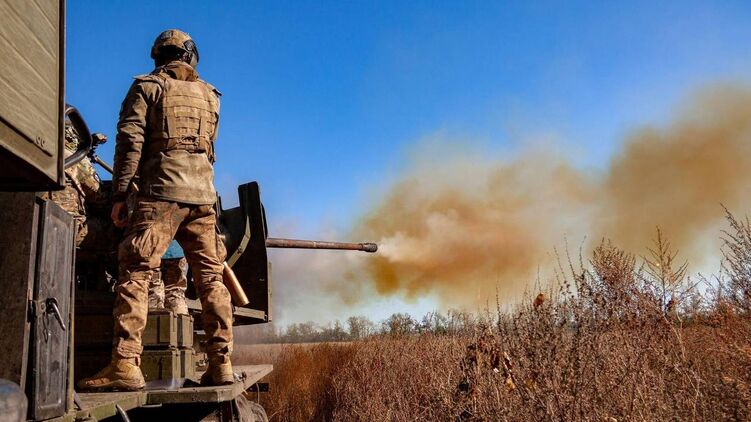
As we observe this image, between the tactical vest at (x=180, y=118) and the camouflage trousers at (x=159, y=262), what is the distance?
35 cm

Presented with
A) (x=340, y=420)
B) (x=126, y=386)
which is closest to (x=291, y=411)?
(x=340, y=420)

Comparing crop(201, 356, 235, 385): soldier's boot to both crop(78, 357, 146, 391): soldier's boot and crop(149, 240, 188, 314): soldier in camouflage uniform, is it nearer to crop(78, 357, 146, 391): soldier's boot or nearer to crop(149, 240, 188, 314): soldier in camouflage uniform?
crop(78, 357, 146, 391): soldier's boot

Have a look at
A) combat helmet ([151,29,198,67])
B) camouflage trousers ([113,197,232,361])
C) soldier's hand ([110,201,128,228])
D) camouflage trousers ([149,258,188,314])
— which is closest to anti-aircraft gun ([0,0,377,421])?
camouflage trousers ([113,197,232,361])

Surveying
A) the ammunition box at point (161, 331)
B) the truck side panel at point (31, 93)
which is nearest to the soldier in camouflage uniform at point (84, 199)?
the ammunition box at point (161, 331)

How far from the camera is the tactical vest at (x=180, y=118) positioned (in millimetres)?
3936

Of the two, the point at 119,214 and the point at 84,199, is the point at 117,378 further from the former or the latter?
the point at 84,199

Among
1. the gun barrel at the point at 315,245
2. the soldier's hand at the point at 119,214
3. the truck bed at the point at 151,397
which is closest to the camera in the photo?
the truck bed at the point at 151,397

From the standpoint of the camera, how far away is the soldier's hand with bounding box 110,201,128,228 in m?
3.80

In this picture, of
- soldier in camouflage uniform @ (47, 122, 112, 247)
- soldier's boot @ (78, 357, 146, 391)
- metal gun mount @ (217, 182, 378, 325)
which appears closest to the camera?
soldier's boot @ (78, 357, 146, 391)

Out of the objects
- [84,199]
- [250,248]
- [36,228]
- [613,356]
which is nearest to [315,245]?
[250,248]

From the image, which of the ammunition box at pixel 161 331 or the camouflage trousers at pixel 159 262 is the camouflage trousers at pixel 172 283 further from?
the camouflage trousers at pixel 159 262

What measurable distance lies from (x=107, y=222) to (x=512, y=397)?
10.8ft

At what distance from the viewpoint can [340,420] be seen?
8953mm

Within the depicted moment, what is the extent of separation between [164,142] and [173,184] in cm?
27
